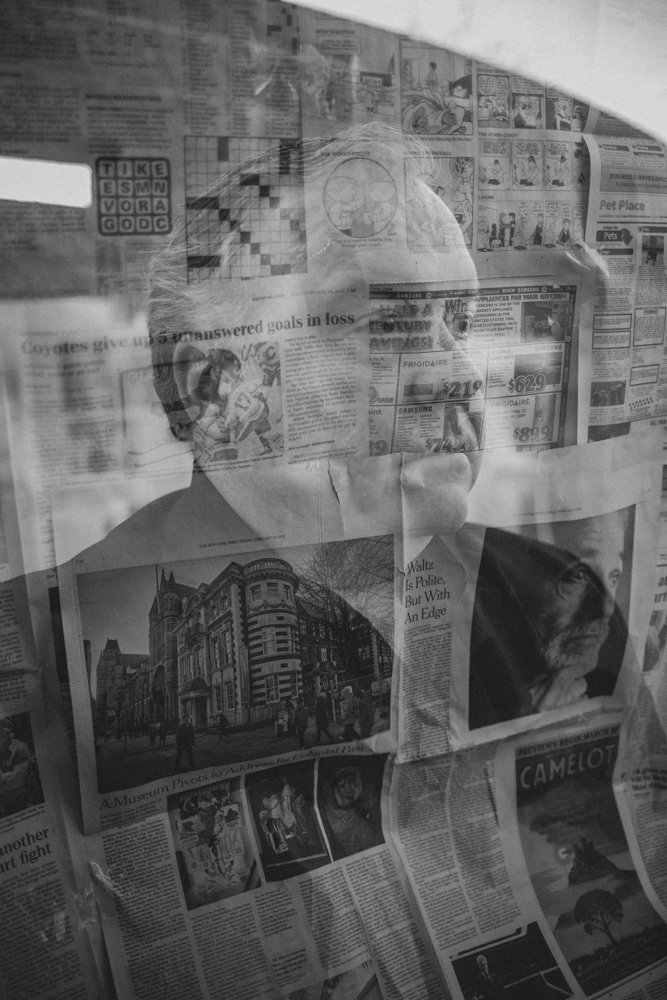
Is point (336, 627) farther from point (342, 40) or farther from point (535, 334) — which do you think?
point (342, 40)

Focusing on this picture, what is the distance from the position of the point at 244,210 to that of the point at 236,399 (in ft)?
0.49

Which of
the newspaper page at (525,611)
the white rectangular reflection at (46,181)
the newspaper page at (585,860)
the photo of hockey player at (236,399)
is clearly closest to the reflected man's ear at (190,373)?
the photo of hockey player at (236,399)

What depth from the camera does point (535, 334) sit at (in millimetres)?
717

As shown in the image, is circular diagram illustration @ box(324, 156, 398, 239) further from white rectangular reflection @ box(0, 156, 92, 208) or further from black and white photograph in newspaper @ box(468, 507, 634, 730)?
black and white photograph in newspaper @ box(468, 507, 634, 730)

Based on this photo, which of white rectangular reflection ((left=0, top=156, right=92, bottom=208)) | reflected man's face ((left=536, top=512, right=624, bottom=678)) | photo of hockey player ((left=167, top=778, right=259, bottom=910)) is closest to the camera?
white rectangular reflection ((left=0, top=156, right=92, bottom=208))

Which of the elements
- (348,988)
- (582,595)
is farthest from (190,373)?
(348,988)

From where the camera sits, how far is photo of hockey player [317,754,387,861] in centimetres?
72

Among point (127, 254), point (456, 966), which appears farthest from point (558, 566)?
point (127, 254)

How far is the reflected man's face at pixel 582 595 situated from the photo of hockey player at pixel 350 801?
22 cm

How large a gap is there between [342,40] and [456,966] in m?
0.82

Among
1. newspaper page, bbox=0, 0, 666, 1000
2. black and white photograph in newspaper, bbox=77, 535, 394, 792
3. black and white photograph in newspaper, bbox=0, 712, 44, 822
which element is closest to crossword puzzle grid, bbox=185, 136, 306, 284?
newspaper page, bbox=0, 0, 666, 1000

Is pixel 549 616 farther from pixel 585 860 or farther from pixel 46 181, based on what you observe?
pixel 46 181

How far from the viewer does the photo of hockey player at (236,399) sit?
63cm

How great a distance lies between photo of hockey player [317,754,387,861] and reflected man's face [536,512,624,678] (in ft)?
0.71
